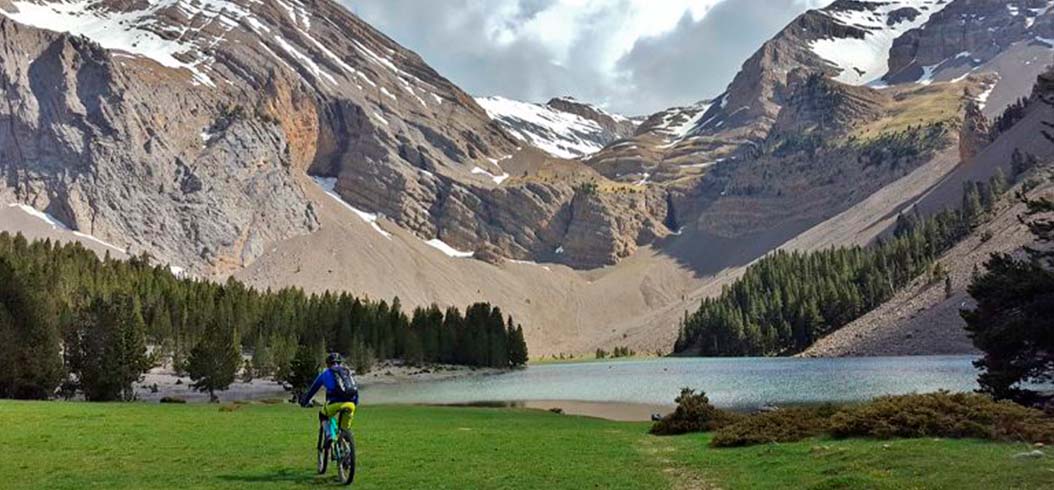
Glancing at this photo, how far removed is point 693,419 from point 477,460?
44.0 ft

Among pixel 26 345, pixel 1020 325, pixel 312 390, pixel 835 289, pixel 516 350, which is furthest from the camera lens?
pixel 835 289

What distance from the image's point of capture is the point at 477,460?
2466cm

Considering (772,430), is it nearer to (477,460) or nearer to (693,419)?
(693,419)

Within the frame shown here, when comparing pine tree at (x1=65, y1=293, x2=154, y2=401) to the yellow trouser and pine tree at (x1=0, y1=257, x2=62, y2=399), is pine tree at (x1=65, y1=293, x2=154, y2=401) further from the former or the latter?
the yellow trouser

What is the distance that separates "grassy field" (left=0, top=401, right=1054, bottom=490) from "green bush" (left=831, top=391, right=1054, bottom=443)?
2.94 ft

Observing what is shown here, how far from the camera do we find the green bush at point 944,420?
22.2m

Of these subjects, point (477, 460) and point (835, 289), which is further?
point (835, 289)

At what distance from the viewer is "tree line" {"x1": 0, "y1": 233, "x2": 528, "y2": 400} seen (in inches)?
2653

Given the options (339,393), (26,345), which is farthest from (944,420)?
(26,345)

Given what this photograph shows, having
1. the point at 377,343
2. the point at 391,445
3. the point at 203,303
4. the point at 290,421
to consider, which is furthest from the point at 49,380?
the point at 377,343

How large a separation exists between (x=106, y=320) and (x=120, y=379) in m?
5.44

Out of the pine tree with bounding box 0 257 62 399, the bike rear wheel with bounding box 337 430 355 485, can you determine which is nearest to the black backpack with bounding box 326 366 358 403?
the bike rear wheel with bounding box 337 430 355 485

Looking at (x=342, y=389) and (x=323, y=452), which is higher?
(x=342, y=389)

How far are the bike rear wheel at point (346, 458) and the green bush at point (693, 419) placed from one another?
60.6ft
